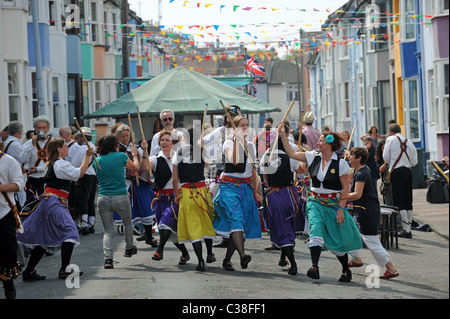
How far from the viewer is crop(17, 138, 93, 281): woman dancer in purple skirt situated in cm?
1058

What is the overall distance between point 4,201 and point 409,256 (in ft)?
20.6

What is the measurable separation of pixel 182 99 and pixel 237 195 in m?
13.8

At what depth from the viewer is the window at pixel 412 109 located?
102 feet

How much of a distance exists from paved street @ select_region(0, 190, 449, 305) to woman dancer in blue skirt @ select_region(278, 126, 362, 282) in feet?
1.40

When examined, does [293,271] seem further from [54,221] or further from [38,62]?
[38,62]

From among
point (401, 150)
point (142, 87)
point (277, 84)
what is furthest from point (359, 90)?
point (277, 84)

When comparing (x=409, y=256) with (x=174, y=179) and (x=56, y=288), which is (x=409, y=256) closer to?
(x=174, y=179)

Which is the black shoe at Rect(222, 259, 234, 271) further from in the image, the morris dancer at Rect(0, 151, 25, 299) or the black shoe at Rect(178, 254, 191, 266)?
the morris dancer at Rect(0, 151, 25, 299)

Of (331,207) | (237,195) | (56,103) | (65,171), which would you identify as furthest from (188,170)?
(56,103)

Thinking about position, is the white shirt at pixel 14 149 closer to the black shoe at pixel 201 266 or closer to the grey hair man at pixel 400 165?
the black shoe at pixel 201 266

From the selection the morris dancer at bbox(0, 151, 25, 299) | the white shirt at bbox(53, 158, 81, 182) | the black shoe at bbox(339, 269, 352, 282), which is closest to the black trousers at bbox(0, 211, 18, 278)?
the morris dancer at bbox(0, 151, 25, 299)

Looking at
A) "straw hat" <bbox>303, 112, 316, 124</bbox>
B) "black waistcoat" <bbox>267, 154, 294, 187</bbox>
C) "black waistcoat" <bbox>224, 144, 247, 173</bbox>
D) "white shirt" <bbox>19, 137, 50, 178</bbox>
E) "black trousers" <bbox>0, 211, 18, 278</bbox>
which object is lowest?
"black trousers" <bbox>0, 211, 18, 278</bbox>

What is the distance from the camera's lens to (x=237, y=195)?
11055 mm

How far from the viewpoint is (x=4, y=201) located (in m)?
9.28
